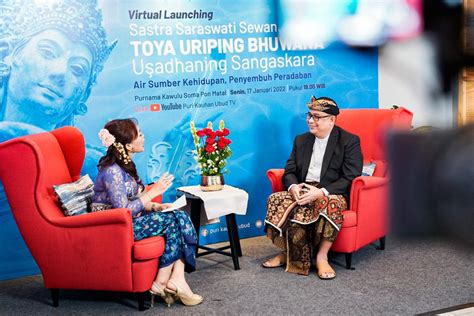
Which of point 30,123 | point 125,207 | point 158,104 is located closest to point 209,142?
point 158,104

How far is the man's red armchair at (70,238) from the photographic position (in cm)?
324

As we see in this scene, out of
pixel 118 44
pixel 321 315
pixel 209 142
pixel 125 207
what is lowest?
pixel 321 315

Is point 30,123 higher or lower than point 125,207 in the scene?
Result: higher

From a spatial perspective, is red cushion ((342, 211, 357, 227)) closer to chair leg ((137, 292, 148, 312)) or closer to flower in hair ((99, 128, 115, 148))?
chair leg ((137, 292, 148, 312))

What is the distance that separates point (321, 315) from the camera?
125 inches

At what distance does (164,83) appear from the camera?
4363 mm

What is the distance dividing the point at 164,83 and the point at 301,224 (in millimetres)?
1363

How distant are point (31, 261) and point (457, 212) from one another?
4143 millimetres

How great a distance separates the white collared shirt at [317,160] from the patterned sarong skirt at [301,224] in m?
0.20

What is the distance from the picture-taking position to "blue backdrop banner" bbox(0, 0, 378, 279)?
156 inches

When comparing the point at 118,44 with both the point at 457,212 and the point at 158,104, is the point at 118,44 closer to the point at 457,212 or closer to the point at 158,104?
the point at 158,104

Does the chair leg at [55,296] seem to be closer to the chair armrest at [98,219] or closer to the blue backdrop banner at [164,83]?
the chair armrest at [98,219]

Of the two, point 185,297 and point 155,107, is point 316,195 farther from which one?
point 155,107

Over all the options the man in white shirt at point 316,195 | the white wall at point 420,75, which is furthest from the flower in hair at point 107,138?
the white wall at point 420,75
